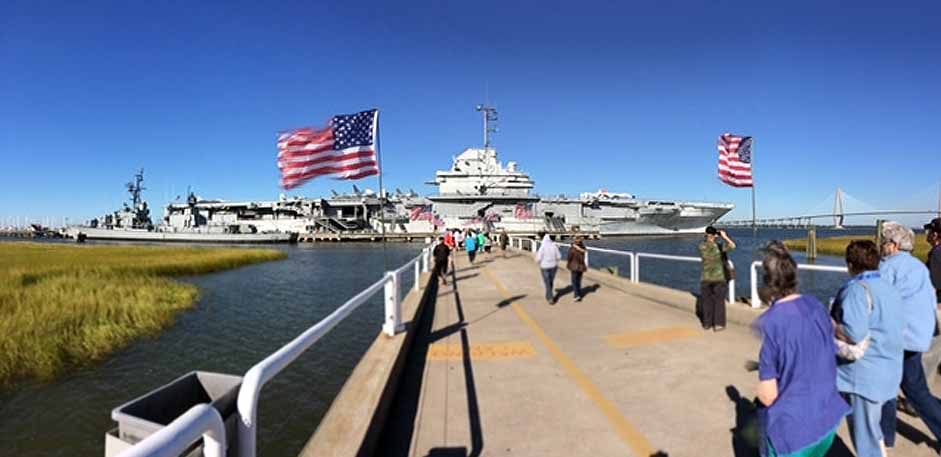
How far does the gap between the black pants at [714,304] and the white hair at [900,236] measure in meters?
4.03

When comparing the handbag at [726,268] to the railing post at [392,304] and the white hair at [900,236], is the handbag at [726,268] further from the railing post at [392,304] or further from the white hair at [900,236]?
the railing post at [392,304]

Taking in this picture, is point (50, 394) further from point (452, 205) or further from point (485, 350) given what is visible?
point (452, 205)

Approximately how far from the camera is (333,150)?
15.5 m

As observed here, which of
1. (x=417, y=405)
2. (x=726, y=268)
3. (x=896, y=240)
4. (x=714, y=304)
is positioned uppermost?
(x=896, y=240)

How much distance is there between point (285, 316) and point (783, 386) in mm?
14862

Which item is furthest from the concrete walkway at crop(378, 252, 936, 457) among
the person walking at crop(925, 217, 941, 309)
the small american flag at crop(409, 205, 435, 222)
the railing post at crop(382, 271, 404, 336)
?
the small american flag at crop(409, 205, 435, 222)

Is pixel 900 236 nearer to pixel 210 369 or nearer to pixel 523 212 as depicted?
pixel 210 369

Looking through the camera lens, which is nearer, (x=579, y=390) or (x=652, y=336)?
(x=579, y=390)

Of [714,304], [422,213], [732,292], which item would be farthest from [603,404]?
[422,213]

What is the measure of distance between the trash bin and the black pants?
7.24 meters

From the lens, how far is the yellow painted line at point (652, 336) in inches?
283

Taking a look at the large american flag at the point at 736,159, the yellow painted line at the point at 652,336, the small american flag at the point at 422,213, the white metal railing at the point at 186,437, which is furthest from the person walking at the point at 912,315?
the small american flag at the point at 422,213

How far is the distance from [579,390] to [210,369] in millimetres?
7810

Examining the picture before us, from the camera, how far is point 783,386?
2.43 meters
